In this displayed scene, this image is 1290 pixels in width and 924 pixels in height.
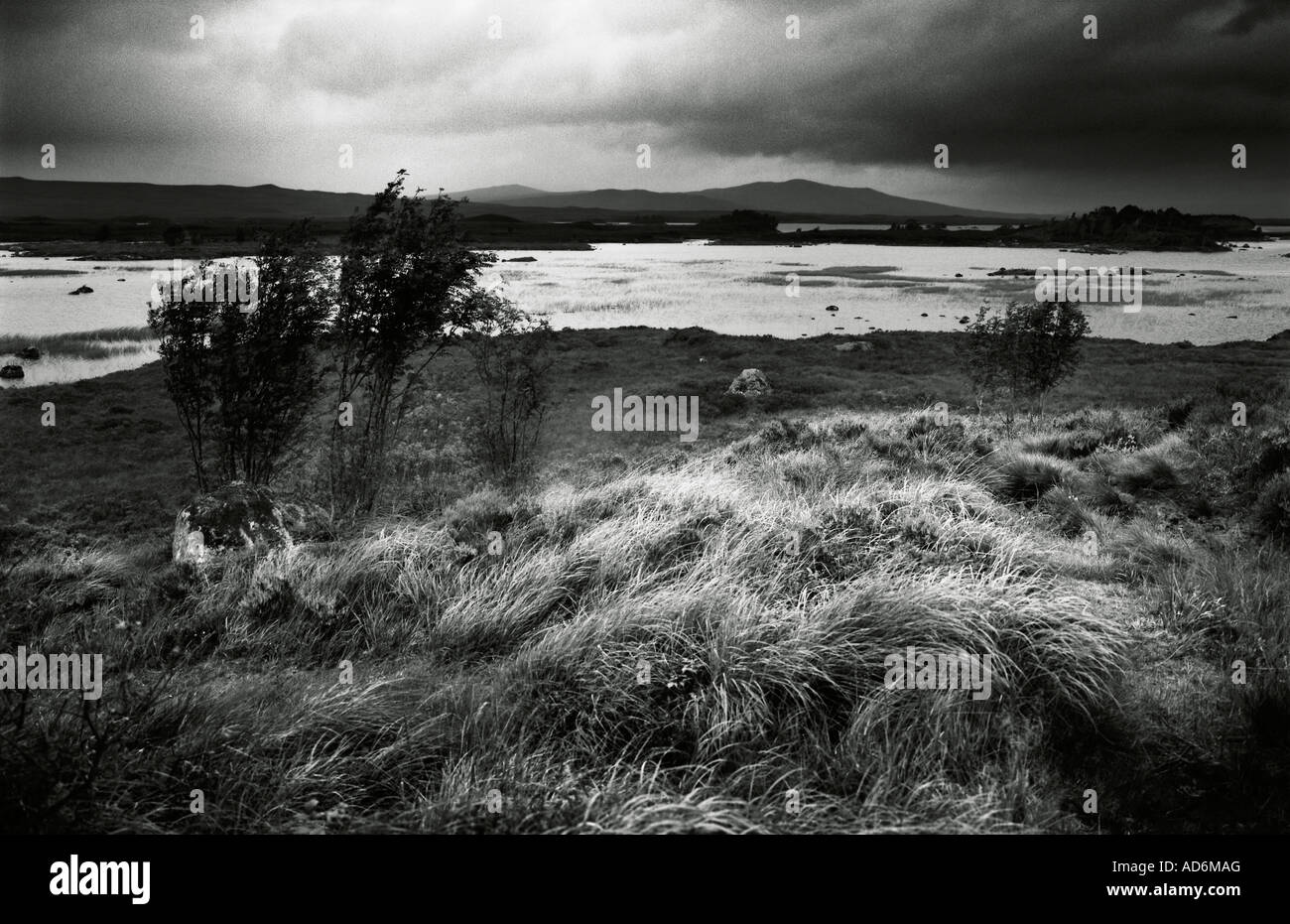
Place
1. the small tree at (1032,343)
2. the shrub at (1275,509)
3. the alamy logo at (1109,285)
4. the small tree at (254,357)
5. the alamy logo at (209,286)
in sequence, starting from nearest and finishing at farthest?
the shrub at (1275,509) < the alamy logo at (209,286) < the small tree at (254,357) < the small tree at (1032,343) < the alamy logo at (1109,285)

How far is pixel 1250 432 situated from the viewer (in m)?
9.47

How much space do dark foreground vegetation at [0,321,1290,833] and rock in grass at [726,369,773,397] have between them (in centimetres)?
2663

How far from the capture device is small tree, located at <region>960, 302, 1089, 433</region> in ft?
91.6

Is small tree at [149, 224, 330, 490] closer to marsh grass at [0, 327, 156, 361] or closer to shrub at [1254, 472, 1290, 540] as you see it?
shrub at [1254, 472, 1290, 540]

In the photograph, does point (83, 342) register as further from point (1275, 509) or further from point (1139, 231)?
point (1139, 231)

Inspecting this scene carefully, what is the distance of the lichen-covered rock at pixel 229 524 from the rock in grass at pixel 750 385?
27.9 meters

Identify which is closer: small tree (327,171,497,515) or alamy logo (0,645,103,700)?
alamy logo (0,645,103,700)

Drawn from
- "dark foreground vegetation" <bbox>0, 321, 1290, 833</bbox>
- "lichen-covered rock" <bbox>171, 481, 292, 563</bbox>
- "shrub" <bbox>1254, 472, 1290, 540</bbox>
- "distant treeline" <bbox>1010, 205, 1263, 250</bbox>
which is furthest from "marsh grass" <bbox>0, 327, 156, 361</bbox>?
"distant treeline" <bbox>1010, 205, 1263, 250</bbox>

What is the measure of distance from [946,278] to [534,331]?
281 feet

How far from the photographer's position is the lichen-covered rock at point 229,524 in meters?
8.77

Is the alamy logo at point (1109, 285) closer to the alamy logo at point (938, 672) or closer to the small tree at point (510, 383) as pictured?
the small tree at point (510, 383)

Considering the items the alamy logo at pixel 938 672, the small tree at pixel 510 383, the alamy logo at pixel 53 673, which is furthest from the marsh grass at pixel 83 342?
the alamy logo at pixel 938 672

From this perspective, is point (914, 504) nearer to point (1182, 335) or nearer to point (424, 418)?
point (424, 418)
